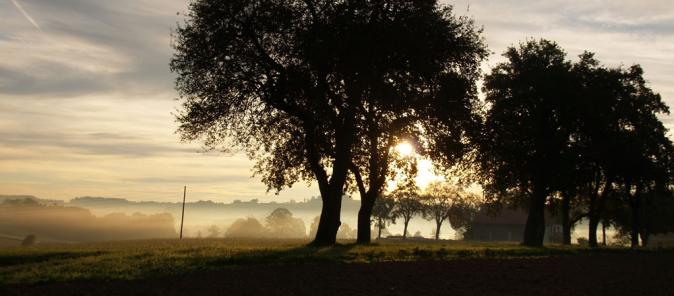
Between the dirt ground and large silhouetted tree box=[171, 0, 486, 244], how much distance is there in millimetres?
13758

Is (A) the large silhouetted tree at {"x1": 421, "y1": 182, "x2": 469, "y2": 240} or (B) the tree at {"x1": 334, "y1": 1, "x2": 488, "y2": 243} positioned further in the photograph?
(A) the large silhouetted tree at {"x1": 421, "y1": 182, "x2": 469, "y2": 240}

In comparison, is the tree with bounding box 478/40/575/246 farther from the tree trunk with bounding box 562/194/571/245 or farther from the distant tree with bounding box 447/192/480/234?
the distant tree with bounding box 447/192/480/234

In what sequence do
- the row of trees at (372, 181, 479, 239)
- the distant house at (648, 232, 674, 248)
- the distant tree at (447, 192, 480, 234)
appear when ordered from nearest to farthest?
the distant house at (648, 232, 674, 248), the row of trees at (372, 181, 479, 239), the distant tree at (447, 192, 480, 234)

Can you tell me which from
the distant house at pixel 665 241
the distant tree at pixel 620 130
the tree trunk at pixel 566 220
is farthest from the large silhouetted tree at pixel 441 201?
the distant tree at pixel 620 130

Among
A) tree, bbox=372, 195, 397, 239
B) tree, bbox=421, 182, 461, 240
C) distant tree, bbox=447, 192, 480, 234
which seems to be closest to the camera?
tree, bbox=421, 182, 461, 240

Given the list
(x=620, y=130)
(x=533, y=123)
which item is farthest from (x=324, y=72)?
(x=620, y=130)

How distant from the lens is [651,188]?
5753 centimetres

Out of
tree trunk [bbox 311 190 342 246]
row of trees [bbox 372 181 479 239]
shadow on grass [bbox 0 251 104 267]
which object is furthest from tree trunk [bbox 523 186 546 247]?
row of trees [bbox 372 181 479 239]

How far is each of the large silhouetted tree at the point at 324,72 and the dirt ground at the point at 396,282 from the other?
13.8 meters

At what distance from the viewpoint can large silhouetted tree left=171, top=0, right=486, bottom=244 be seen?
32.0 metres

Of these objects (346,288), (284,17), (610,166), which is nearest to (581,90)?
(610,166)

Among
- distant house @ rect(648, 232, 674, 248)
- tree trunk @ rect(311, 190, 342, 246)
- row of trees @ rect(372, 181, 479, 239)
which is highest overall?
row of trees @ rect(372, 181, 479, 239)

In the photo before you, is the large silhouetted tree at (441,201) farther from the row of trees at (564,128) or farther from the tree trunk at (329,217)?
the tree trunk at (329,217)

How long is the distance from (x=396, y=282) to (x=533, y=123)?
37.0 metres
